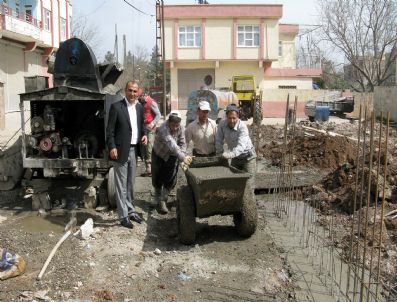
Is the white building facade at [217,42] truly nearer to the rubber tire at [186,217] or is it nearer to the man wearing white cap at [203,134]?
the man wearing white cap at [203,134]

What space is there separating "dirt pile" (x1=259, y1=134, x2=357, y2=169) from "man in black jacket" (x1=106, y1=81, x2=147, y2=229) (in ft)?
17.4

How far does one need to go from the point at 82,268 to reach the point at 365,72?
123 feet

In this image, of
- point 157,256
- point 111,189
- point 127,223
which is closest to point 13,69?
point 111,189

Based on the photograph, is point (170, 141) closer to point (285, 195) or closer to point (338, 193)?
point (285, 195)

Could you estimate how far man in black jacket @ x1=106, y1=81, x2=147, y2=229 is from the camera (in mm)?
6191

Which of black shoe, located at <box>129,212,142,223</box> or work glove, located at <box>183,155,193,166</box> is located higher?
work glove, located at <box>183,155,193,166</box>

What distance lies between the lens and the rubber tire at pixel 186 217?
5707 mm

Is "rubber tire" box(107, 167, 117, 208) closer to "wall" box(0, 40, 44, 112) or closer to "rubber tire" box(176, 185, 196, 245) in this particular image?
"rubber tire" box(176, 185, 196, 245)

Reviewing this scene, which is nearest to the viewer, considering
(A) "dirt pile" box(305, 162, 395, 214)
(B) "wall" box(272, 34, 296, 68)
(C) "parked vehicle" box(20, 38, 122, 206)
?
(C) "parked vehicle" box(20, 38, 122, 206)

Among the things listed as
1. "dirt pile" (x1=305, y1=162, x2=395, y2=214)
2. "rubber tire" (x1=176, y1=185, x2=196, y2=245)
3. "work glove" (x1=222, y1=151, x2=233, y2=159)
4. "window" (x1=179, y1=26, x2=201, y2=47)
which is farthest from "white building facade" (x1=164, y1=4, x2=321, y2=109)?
"rubber tire" (x1=176, y1=185, x2=196, y2=245)

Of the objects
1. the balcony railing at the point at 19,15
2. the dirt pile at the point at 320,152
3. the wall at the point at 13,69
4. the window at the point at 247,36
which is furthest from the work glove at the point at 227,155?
the window at the point at 247,36

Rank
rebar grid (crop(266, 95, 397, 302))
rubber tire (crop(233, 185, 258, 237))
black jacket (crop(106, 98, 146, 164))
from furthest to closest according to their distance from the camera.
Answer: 1. black jacket (crop(106, 98, 146, 164))
2. rubber tire (crop(233, 185, 258, 237))
3. rebar grid (crop(266, 95, 397, 302))

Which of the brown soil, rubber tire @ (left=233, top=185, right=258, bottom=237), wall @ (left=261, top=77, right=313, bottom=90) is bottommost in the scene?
the brown soil

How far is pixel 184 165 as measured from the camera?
6148mm
